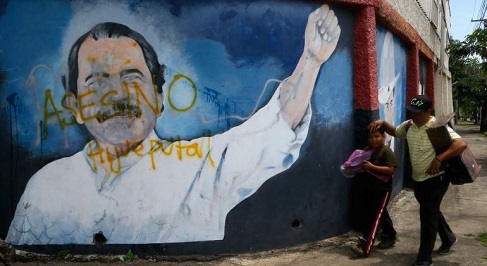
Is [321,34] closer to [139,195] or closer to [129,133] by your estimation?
[129,133]

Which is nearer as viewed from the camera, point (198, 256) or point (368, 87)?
point (198, 256)

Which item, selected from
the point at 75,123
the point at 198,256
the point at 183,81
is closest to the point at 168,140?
the point at 183,81

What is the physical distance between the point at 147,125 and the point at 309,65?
1.76 meters

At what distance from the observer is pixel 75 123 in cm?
441

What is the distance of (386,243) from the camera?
4.98m

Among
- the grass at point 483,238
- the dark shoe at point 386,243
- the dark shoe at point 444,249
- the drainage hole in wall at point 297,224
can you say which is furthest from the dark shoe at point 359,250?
the grass at point 483,238

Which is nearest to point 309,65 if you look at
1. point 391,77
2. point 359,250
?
point 359,250

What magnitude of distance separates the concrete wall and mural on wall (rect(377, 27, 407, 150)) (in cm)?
200

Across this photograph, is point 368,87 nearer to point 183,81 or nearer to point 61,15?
point 183,81

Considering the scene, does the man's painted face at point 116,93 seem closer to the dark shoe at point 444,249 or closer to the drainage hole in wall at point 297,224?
the drainage hole in wall at point 297,224

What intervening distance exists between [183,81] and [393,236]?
275 centimetres

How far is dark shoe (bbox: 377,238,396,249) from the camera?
4.96 metres

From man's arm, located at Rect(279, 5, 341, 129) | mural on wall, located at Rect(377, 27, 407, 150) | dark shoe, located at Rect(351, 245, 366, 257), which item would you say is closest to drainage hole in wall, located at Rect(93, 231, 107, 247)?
man's arm, located at Rect(279, 5, 341, 129)

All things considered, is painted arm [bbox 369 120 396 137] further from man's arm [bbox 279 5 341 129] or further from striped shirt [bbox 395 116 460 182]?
man's arm [bbox 279 5 341 129]
